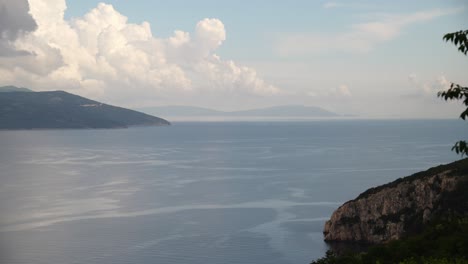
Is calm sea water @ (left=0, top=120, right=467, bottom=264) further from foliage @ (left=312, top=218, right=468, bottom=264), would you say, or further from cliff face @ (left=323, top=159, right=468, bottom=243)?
foliage @ (left=312, top=218, right=468, bottom=264)

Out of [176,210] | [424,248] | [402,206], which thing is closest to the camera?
[424,248]

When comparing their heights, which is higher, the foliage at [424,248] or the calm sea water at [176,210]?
the foliage at [424,248]

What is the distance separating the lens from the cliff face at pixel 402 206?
3014 inches

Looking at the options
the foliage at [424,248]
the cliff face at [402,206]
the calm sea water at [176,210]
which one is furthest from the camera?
the calm sea water at [176,210]

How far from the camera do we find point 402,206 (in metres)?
80.7

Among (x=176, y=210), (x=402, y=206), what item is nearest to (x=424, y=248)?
(x=402, y=206)

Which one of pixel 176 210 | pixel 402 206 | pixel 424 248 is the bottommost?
pixel 176 210

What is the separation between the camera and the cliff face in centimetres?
7656

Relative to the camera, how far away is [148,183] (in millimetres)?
150500

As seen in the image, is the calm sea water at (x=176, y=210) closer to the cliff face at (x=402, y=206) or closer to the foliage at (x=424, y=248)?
the cliff face at (x=402, y=206)

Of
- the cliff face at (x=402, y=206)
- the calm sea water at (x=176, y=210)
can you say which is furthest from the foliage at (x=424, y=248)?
the calm sea water at (x=176, y=210)

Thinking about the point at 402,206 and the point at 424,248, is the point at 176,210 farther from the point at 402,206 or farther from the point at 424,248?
the point at 424,248

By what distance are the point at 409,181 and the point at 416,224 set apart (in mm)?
9214

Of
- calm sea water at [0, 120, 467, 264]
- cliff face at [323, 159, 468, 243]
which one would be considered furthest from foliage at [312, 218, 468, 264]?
calm sea water at [0, 120, 467, 264]
